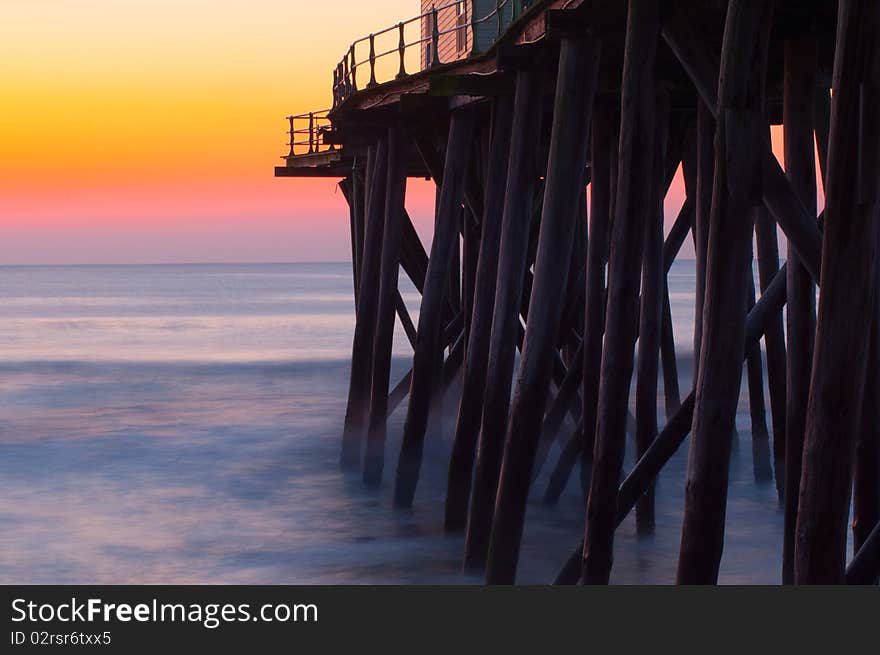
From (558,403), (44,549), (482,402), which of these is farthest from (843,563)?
(44,549)

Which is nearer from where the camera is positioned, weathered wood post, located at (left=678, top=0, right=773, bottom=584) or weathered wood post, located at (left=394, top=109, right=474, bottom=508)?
weathered wood post, located at (left=678, top=0, right=773, bottom=584)

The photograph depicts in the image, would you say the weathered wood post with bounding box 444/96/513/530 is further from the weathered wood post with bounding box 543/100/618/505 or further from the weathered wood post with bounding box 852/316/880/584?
the weathered wood post with bounding box 852/316/880/584

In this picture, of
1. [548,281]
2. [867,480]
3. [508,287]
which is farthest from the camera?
[508,287]

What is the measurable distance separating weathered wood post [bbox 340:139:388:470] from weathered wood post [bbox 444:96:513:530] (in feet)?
10.4

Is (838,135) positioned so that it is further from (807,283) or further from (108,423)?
(108,423)

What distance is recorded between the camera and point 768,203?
4828 mm

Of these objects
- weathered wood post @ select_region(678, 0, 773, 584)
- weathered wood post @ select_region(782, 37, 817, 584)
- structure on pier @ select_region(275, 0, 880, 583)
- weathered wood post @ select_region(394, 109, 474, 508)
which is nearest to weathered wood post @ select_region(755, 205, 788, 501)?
structure on pier @ select_region(275, 0, 880, 583)

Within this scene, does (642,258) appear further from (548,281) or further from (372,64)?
(372,64)

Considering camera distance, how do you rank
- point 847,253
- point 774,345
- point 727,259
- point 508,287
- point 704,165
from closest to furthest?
point 847,253
point 727,259
point 508,287
point 704,165
point 774,345

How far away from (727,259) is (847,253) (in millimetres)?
761

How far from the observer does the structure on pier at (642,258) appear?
4246mm

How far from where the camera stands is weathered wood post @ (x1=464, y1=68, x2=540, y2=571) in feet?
26.3

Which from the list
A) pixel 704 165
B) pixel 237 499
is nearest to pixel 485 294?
pixel 704 165

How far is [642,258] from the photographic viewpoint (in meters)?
7.36
